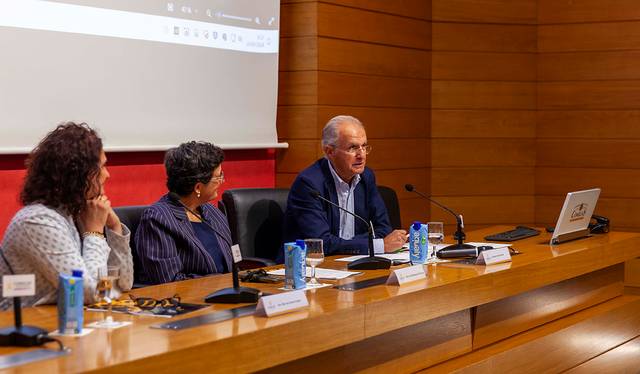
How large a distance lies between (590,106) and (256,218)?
3030mm

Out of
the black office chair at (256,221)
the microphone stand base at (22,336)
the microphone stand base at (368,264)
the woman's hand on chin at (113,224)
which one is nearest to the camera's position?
the microphone stand base at (22,336)

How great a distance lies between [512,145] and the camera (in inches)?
261

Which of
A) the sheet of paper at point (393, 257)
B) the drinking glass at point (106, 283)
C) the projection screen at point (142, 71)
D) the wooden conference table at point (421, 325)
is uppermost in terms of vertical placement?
the projection screen at point (142, 71)

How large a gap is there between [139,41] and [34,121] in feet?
2.36

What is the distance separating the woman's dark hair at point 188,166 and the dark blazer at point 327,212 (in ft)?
1.74

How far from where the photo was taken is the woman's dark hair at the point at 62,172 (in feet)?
9.14

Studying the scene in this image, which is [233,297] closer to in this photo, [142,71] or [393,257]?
[393,257]

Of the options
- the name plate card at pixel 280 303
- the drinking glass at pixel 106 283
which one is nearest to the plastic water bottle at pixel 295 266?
the name plate card at pixel 280 303

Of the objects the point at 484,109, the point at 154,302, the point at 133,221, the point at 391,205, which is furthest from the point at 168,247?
the point at 484,109

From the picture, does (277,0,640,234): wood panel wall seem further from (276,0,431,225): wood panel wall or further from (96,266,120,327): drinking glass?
(96,266,120,327): drinking glass

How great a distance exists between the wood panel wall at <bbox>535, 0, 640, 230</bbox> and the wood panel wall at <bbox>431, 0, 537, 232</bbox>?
0.09 meters

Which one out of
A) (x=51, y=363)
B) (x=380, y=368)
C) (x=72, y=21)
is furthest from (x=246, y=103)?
(x=51, y=363)

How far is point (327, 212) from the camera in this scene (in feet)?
14.1

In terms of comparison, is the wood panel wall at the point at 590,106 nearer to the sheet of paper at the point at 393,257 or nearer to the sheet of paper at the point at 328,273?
the sheet of paper at the point at 393,257
